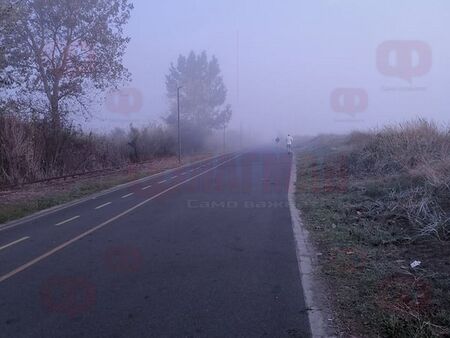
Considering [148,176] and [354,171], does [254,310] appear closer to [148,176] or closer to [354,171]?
[354,171]

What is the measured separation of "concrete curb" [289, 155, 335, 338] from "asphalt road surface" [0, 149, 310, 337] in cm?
9

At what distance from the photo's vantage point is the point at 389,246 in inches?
309

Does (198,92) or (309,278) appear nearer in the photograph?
(309,278)

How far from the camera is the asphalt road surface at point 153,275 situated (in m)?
4.98

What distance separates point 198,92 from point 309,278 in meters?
59.1

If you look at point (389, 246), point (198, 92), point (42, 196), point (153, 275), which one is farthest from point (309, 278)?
point (198, 92)

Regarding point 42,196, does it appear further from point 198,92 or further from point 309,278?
point 198,92

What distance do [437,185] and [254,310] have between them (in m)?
6.54

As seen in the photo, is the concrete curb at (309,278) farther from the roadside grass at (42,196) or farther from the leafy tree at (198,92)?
the leafy tree at (198,92)

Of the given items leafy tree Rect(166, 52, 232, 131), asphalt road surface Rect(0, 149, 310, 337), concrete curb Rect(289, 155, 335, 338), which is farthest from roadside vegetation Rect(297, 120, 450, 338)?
leafy tree Rect(166, 52, 232, 131)

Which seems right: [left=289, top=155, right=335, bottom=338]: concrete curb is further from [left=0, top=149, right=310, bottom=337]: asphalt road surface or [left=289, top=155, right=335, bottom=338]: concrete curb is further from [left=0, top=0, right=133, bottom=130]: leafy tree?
[left=0, top=0, right=133, bottom=130]: leafy tree

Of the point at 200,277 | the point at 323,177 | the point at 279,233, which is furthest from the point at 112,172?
the point at 200,277

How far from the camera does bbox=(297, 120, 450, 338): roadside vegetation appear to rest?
16.3 feet

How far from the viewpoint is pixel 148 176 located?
25078mm
